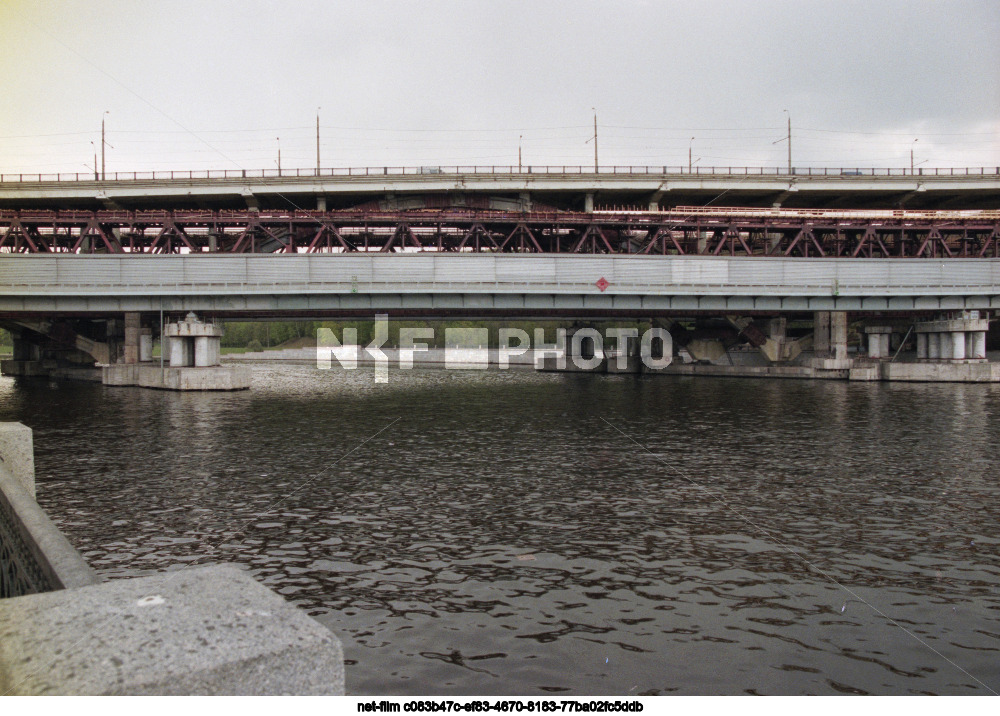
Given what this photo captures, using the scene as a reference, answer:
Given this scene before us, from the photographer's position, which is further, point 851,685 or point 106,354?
point 106,354

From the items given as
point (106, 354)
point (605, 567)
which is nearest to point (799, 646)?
point (605, 567)

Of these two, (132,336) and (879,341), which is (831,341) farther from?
(132,336)

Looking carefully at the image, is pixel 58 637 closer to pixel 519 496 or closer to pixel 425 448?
pixel 519 496

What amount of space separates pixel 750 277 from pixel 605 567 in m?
48.4

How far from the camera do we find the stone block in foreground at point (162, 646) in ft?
9.60

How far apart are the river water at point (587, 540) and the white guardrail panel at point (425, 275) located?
2007cm

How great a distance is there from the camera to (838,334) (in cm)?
6253

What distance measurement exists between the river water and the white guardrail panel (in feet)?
65.8

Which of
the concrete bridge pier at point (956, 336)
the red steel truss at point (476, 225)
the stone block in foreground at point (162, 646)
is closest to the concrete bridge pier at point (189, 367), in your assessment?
the red steel truss at point (476, 225)

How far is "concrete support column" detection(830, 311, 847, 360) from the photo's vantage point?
62188 mm

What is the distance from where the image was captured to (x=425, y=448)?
25250 millimetres

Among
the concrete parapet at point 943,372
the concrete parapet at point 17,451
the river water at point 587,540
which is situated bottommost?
the river water at point 587,540

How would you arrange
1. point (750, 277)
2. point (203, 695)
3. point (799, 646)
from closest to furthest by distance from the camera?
point (203, 695)
point (799, 646)
point (750, 277)

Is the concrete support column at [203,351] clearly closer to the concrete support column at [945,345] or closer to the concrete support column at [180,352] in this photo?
the concrete support column at [180,352]
